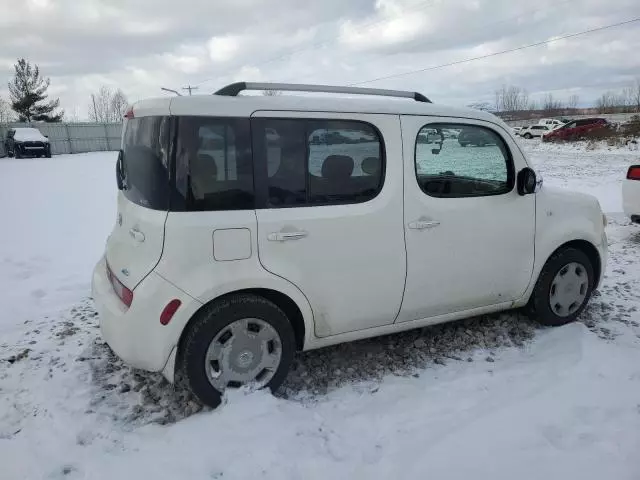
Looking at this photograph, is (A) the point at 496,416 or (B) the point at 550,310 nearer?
(A) the point at 496,416

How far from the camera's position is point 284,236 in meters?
3.01

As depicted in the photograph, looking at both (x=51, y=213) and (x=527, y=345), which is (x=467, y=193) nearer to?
(x=527, y=345)

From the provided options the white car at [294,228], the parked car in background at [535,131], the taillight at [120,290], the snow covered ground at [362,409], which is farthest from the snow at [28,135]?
the parked car in background at [535,131]

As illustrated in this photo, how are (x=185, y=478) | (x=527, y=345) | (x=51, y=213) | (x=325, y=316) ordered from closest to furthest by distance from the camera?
(x=185, y=478) → (x=325, y=316) → (x=527, y=345) → (x=51, y=213)

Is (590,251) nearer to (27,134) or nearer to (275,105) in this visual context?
(275,105)

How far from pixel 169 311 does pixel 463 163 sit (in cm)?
235

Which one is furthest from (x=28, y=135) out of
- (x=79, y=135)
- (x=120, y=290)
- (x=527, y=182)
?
(x=527, y=182)

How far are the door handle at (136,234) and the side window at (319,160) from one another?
777 mm

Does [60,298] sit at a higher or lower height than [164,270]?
lower

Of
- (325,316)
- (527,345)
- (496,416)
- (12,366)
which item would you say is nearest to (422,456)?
(496,416)

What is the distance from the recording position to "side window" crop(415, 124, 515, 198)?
3.49 metres

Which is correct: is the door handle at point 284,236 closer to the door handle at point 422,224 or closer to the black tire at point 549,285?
the door handle at point 422,224

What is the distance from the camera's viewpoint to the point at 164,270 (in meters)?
2.80

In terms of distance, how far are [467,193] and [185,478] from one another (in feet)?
8.66
